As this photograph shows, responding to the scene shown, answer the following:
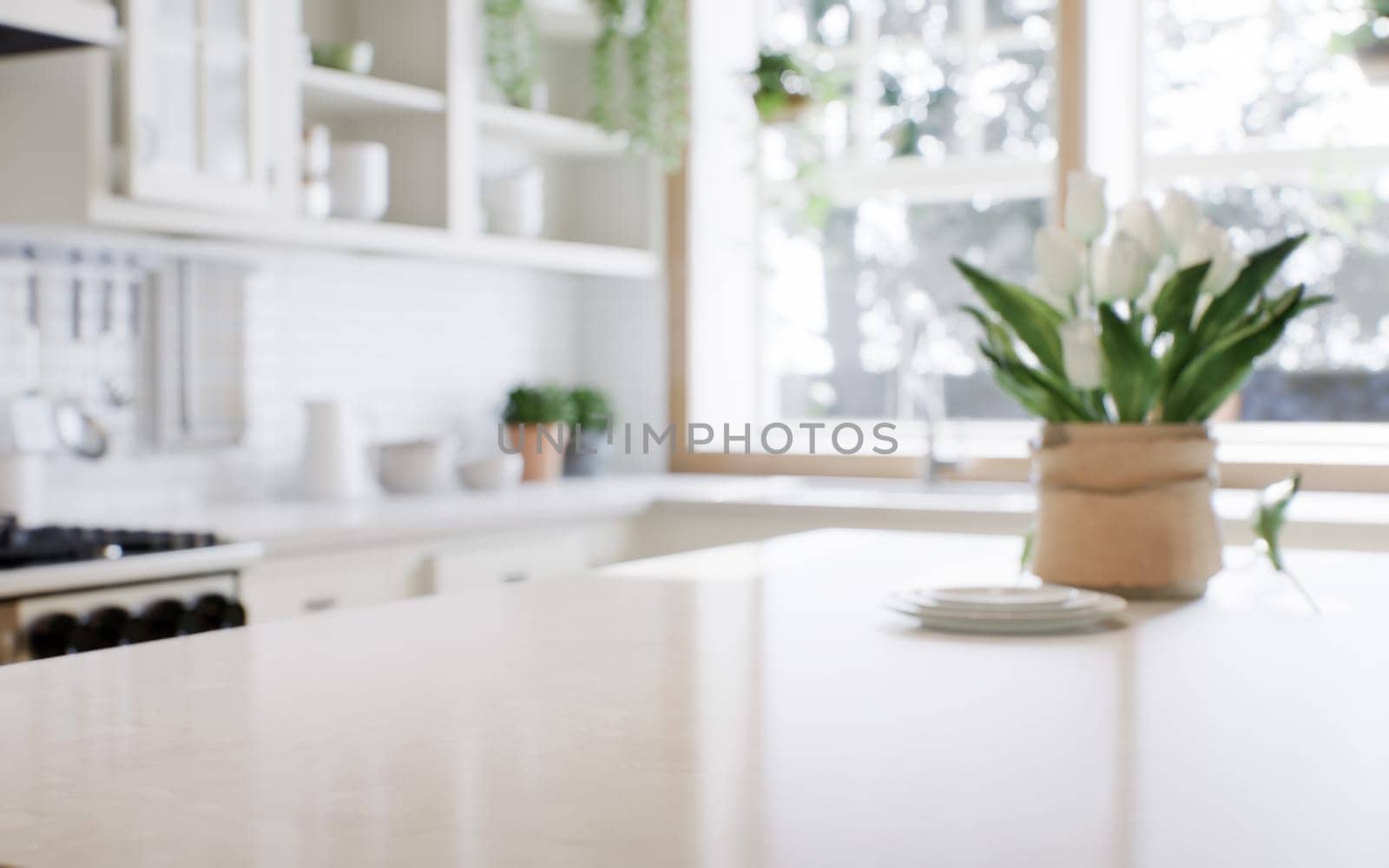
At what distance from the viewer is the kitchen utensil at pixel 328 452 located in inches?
158

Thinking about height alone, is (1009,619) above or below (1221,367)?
below

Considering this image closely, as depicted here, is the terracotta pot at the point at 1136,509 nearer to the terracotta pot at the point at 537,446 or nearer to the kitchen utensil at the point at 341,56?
the kitchen utensil at the point at 341,56

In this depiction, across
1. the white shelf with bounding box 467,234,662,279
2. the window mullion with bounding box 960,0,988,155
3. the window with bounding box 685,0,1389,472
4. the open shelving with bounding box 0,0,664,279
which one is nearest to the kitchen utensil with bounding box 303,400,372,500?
the open shelving with bounding box 0,0,664,279

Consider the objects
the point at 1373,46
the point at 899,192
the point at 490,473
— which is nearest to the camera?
the point at 1373,46

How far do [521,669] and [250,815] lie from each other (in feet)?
1.66

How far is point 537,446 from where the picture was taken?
15.3ft

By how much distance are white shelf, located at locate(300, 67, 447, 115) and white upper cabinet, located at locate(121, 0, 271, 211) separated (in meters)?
0.22

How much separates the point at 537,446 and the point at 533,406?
0.43 feet

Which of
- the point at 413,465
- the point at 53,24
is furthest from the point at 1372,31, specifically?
the point at 53,24

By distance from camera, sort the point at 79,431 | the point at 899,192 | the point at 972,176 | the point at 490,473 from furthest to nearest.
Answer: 1. the point at 899,192
2. the point at 972,176
3. the point at 490,473
4. the point at 79,431

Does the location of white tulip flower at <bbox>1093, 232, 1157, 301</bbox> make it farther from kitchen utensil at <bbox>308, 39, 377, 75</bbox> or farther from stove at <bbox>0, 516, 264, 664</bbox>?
kitchen utensil at <bbox>308, 39, 377, 75</bbox>

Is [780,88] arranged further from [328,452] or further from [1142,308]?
[1142,308]

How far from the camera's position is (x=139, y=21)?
3121mm

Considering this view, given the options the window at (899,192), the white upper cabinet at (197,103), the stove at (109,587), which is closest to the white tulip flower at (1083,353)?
the stove at (109,587)
